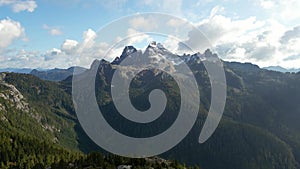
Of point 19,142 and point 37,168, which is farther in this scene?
point 19,142

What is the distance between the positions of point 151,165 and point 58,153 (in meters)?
117

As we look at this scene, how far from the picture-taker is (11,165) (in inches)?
6634

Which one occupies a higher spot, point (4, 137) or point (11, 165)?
point (4, 137)

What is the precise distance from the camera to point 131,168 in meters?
86.2

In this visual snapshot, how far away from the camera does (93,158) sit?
97.6m

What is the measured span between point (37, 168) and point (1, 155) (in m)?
60.2

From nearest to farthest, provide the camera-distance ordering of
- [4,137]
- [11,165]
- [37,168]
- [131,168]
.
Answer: [131,168]
[37,168]
[11,165]
[4,137]

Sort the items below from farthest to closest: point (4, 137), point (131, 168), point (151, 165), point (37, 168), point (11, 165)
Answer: point (4, 137) < point (11, 165) < point (37, 168) < point (151, 165) < point (131, 168)

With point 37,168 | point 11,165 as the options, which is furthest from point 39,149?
point 37,168

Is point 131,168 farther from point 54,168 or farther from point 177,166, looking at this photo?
point 54,168

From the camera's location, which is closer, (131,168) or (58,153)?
(131,168)

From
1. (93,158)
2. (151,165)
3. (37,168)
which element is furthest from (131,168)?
(37,168)

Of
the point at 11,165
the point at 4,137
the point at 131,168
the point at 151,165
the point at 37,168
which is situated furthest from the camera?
the point at 4,137

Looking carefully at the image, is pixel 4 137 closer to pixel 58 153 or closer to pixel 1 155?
pixel 1 155
